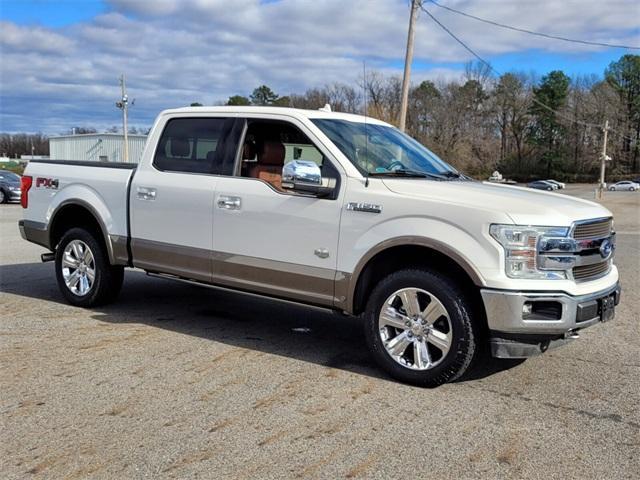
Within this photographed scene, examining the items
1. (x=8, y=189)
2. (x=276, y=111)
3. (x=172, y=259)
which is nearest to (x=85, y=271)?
(x=172, y=259)

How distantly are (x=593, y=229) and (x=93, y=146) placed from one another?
64972mm

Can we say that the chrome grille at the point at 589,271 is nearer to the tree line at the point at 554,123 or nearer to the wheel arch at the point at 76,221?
the wheel arch at the point at 76,221

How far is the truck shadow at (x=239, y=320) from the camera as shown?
5539 millimetres

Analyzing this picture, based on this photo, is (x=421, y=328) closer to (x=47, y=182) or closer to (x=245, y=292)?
(x=245, y=292)

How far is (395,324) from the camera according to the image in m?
4.85

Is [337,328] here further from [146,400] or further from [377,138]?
[146,400]

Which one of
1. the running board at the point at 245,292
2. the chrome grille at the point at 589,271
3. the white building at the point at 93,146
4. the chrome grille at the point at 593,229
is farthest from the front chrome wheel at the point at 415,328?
the white building at the point at 93,146

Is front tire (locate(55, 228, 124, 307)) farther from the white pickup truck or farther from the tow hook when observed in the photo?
the tow hook

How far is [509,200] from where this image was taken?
4.57 m

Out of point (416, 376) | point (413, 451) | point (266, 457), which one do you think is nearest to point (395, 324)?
point (416, 376)

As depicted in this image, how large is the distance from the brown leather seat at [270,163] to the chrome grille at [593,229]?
2.62 meters

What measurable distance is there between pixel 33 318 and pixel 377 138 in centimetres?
389

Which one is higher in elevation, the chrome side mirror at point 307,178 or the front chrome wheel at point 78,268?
the chrome side mirror at point 307,178

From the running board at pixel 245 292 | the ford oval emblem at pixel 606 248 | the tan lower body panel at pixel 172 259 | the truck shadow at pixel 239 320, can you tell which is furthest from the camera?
the tan lower body panel at pixel 172 259
